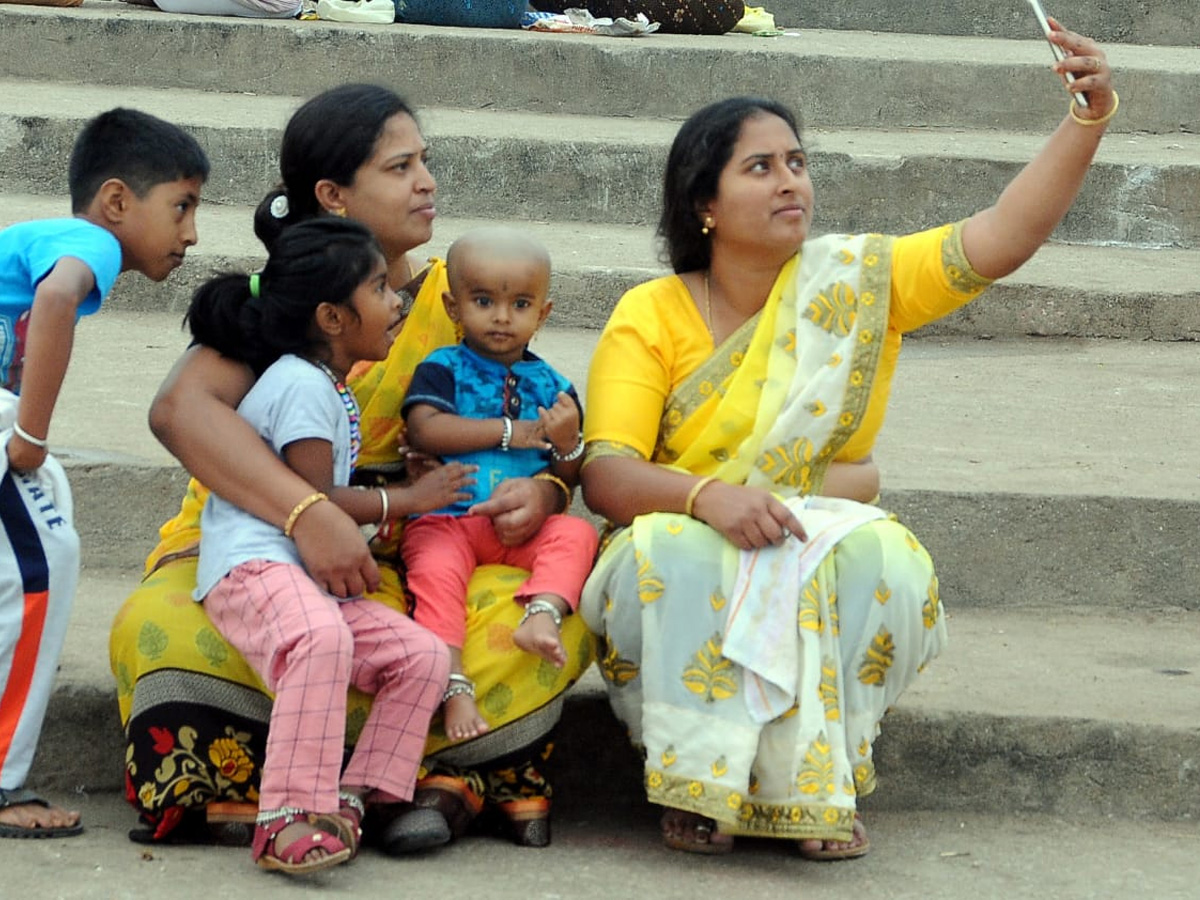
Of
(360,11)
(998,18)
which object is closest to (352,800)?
(360,11)

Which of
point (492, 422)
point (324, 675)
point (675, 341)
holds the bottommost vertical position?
point (324, 675)

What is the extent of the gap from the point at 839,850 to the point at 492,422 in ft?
3.07

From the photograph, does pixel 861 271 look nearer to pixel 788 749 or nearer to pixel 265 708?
pixel 788 749

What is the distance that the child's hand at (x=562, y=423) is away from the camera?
326cm

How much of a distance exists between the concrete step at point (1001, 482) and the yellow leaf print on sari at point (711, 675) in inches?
38.7

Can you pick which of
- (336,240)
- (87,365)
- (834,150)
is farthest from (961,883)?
(834,150)

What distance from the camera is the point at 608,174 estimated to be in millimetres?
5875

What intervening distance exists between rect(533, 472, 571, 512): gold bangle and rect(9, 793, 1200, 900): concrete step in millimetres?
568

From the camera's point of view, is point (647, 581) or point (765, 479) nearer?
point (647, 581)

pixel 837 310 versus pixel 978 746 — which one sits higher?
pixel 837 310

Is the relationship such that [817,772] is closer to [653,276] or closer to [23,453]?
[23,453]

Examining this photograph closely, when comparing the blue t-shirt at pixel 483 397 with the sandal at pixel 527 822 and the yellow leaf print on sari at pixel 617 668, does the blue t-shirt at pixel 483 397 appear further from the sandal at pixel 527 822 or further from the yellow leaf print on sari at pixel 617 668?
the sandal at pixel 527 822

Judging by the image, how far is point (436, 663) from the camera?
117 inches

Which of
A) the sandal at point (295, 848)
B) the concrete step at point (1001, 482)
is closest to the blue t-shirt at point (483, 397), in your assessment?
the sandal at point (295, 848)
